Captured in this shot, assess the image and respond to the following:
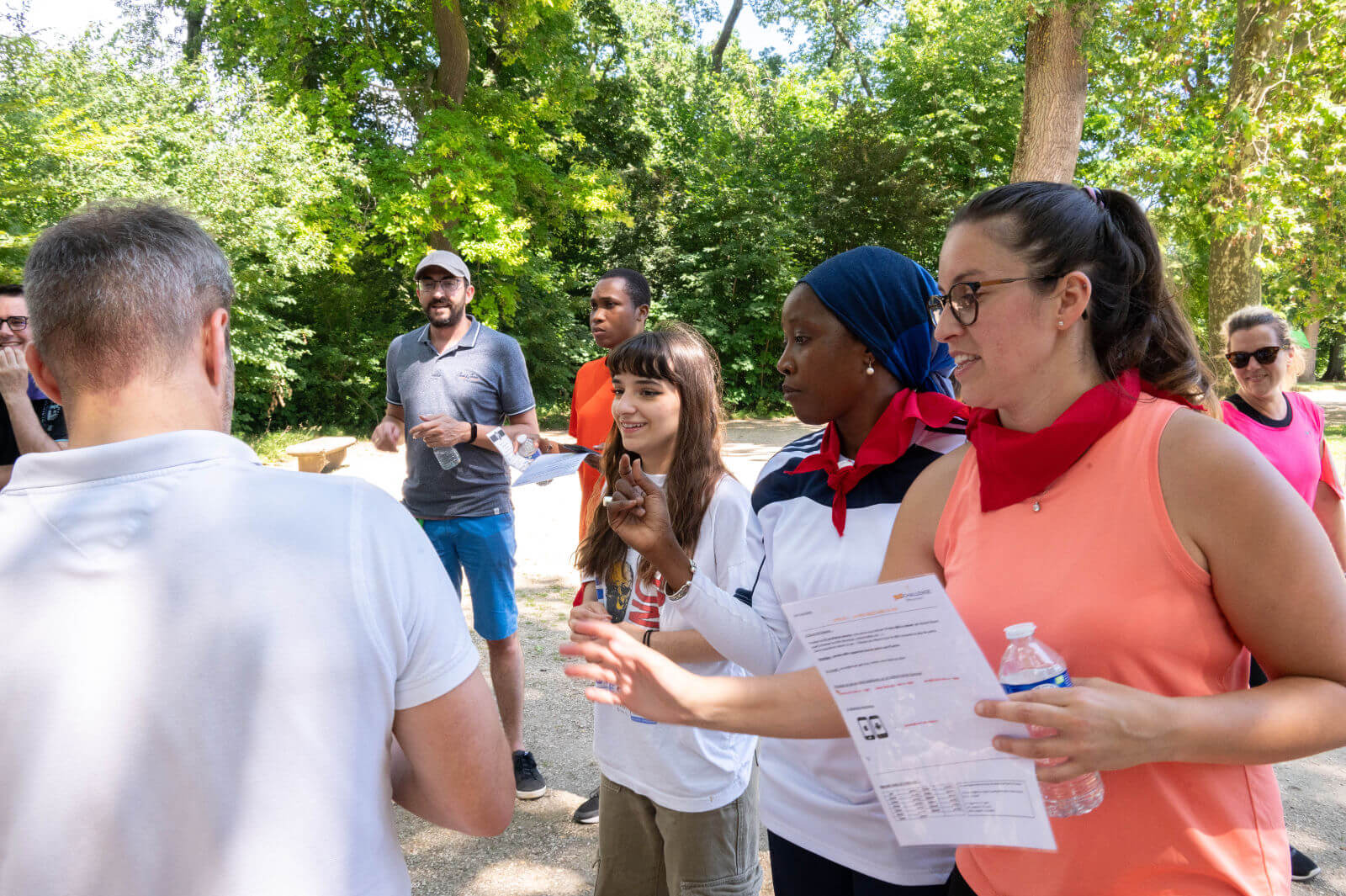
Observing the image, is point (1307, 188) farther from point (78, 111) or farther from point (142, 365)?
point (78, 111)

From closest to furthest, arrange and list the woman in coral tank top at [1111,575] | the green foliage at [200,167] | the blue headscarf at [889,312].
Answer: the woman in coral tank top at [1111,575]
the blue headscarf at [889,312]
the green foliage at [200,167]

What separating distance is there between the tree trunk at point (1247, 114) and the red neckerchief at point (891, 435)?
407 inches

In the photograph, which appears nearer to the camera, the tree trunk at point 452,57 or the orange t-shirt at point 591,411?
the orange t-shirt at point 591,411

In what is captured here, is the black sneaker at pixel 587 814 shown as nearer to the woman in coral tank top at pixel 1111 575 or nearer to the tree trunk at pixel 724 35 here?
the woman in coral tank top at pixel 1111 575

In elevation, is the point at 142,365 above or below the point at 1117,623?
above

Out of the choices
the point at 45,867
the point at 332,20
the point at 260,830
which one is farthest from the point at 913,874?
the point at 332,20

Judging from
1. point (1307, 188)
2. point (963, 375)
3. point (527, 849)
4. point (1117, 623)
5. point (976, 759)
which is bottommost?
point (527, 849)

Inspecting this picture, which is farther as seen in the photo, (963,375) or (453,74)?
(453,74)

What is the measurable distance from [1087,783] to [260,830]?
1185 millimetres

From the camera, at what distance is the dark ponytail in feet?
4.86

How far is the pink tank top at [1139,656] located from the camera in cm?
125

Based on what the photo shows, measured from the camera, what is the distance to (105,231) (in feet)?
4.06

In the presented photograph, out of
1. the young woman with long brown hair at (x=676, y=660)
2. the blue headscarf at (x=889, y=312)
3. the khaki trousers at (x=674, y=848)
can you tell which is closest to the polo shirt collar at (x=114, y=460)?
the young woman with long brown hair at (x=676, y=660)

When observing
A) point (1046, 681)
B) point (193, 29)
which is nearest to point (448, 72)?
point (193, 29)
